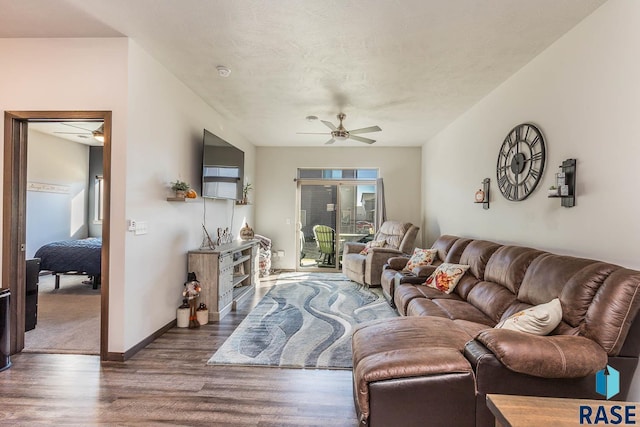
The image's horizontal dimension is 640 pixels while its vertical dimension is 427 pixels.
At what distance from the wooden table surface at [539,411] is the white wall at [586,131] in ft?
3.93

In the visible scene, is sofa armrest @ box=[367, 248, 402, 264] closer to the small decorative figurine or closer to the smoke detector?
the small decorative figurine

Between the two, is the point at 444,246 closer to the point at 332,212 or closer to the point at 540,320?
the point at 540,320

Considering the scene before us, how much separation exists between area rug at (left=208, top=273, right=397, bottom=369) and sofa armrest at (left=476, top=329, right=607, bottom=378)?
146cm

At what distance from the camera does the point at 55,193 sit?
6.50 meters

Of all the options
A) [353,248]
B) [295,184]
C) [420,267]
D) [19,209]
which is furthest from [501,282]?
[295,184]

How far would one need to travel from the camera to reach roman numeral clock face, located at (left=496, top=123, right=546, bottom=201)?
9.71 ft

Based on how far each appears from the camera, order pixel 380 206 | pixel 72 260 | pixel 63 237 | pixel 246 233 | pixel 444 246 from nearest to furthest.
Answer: pixel 444 246
pixel 72 260
pixel 246 233
pixel 63 237
pixel 380 206

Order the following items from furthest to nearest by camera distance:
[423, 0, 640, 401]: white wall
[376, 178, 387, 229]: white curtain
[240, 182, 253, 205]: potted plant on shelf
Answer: [376, 178, 387, 229]: white curtain < [240, 182, 253, 205]: potted plant on shelf < [423, 0, 640, 401]: white wall

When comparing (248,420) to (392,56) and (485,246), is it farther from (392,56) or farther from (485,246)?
(392,56)

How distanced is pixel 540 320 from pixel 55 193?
26.5 ft

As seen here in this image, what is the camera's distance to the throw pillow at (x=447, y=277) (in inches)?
140

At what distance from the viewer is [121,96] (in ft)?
9.42

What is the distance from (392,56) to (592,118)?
1663mm

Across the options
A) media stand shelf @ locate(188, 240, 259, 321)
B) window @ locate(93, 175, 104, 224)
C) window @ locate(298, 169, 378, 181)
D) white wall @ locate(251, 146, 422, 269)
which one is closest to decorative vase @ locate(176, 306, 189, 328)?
media stand shelf @ locate(188, 240, 259, 321)
